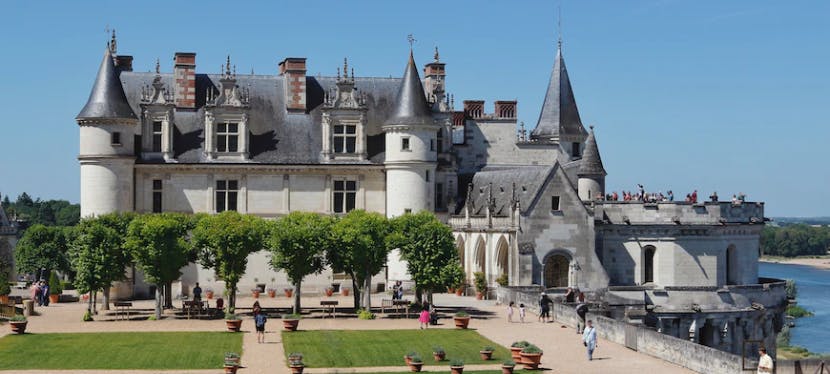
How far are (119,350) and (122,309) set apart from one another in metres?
13.8

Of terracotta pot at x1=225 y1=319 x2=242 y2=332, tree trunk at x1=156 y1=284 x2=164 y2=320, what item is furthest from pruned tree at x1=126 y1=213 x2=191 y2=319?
terracotta pot at x1=225 y1=319 x2=242 y2=332

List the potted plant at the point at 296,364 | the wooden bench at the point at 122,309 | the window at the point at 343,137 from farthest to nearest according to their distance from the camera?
1. the window at the point at 343,137
2. the wooden bench at the point at 122,309
3. the potted plant at the point at 296,364

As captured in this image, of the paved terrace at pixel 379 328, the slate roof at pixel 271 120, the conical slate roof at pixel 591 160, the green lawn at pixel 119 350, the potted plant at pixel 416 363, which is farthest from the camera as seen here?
the slate roof at pixel 271 120

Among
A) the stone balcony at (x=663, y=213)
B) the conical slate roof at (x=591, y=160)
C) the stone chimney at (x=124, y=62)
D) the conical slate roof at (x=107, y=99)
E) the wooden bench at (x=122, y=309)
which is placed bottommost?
the wooden bench at (x=122, y=309)

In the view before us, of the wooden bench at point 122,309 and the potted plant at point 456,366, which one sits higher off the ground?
the wooden bench at point 122,309

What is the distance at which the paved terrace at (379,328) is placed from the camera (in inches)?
1264

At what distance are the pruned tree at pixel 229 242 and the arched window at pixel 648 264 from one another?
18651mm

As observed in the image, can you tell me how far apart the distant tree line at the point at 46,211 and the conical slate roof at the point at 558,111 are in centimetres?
10228

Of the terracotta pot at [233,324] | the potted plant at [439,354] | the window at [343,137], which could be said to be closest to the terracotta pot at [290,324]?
the terracotta pot at [233,324]

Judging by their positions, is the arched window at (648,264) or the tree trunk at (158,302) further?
the arched window at (648,264)

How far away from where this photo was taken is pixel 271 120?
59.8 metres

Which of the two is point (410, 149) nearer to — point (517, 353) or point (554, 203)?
point (554, 203)

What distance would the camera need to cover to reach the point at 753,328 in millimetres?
52438

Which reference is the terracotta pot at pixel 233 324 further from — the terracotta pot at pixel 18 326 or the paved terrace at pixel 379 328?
the terracotta pot at pixel 18 326
